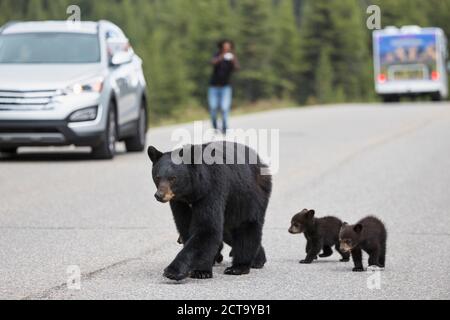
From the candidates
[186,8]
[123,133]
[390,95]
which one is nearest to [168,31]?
[186,8]

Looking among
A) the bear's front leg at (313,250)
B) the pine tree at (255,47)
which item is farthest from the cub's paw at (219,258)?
the pine tree at (255,47)

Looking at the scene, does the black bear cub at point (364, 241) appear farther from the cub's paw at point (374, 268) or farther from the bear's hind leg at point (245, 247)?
the bear's hind leg at point (245, 247)

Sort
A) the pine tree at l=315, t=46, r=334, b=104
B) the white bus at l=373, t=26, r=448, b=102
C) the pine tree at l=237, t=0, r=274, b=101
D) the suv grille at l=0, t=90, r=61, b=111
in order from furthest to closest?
the pine tree at l=237, t=0, r=274, b=101
the pine tree at l=315, t=46, r=334, b=104
the white bus at l=373, t=26, r=448, b=102
the suv grille at l=0, t=90, r=61, b=111

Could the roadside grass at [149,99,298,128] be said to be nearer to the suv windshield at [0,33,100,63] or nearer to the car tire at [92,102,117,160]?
the suv windshield at [0,33,100,63]

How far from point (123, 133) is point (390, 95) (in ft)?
121

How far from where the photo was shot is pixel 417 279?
8148mm

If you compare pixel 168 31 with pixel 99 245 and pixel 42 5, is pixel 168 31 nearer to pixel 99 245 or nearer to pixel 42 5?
pixel 42 5

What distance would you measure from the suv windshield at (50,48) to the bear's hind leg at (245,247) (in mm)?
10546

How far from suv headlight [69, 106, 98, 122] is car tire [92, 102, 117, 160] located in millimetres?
306

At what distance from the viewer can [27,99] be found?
17594 mm

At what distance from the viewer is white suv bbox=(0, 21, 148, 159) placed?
17.6 meters

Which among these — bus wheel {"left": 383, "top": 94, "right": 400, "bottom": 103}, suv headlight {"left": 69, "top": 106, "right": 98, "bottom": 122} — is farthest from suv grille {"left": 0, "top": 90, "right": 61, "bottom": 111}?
bus wheel {"left": 383, "top": 94, "right": 400, "bottom": 103}

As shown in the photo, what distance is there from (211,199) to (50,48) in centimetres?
1134

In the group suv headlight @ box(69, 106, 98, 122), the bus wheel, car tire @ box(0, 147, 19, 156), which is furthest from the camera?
the bus wheel
